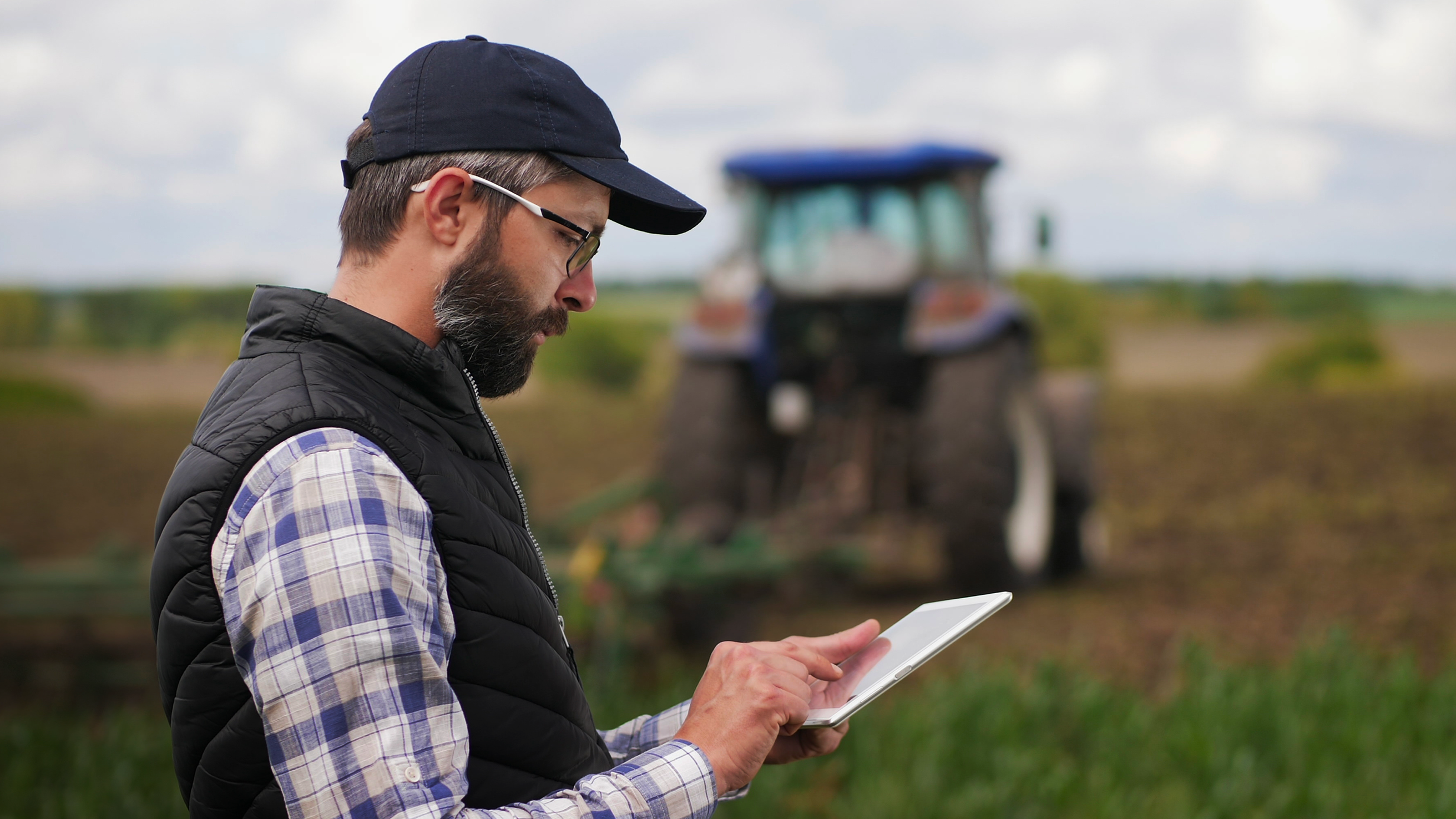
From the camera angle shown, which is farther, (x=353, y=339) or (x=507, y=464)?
(x=507, y=464)

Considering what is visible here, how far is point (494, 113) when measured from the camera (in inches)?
44.1

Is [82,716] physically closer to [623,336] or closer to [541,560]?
[541,560]

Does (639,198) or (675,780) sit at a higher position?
(639,198)

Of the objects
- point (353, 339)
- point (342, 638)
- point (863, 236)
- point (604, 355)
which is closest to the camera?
point (342, 638)

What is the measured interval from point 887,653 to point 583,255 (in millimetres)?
550

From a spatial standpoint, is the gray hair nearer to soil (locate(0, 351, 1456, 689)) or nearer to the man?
the man

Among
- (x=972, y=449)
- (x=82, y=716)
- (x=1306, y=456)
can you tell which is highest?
(x=972, y=449)

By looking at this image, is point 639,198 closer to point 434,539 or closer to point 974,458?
point 434,539

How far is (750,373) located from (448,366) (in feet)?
15.8

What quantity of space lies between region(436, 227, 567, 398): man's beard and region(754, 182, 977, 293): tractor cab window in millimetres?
4942

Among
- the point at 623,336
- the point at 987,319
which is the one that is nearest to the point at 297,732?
the point at 987,319

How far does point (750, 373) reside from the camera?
5.95 metres

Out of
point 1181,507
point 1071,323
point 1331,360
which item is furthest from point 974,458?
point 1331,360

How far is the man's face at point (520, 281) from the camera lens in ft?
3.74
